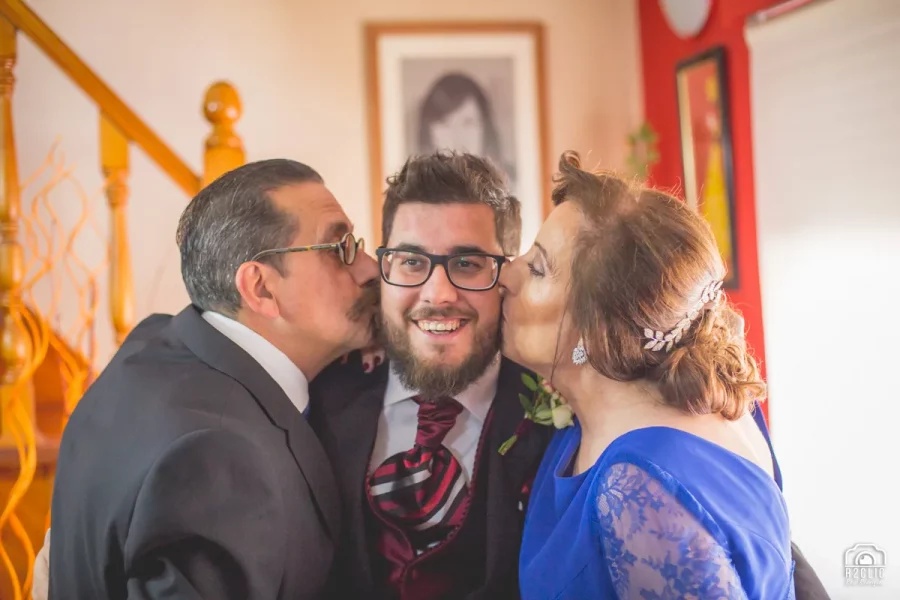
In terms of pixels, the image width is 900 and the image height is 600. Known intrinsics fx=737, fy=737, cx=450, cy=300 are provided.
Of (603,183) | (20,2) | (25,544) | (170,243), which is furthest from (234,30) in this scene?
(603,183)

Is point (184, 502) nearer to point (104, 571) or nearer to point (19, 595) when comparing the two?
point (104, 571)

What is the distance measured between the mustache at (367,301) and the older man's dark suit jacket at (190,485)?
299mm

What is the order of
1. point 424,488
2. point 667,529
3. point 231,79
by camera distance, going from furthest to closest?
point 231,79
point 424,488
point 667,529

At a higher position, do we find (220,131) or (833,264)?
(220,131)

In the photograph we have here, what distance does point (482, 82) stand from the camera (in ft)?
12.7

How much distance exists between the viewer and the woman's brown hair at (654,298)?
1.25 m

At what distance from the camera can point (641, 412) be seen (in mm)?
1286

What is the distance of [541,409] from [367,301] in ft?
1.59

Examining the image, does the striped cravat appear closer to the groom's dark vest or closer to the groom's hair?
the groom's dark vest

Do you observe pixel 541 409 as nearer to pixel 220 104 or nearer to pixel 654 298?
pixel 654 298

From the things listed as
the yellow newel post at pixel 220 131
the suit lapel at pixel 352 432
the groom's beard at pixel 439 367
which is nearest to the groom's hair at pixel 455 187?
the groom's beard at pixel 439 367

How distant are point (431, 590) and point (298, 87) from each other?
9.49ft
